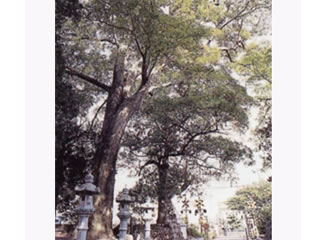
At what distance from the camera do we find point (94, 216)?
10.5ft

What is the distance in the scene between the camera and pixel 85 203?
3199mm

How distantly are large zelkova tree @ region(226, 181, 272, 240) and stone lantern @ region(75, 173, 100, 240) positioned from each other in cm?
122

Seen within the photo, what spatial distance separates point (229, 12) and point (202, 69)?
1.97ft

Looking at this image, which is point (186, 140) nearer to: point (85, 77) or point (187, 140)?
point (187, 140)

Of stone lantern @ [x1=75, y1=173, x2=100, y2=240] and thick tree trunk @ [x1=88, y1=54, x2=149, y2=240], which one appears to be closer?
stone lantern @ [x1=75, y1=173, x2=100, y2=240]

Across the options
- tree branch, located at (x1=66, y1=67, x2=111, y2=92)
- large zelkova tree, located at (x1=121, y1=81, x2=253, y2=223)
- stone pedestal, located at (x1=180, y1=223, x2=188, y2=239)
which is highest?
tree branch, located at (x1=66, y1=67, x2=111, y2=92)

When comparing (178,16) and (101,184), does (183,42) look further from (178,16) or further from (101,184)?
(101,184)

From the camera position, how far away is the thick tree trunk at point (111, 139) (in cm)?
323

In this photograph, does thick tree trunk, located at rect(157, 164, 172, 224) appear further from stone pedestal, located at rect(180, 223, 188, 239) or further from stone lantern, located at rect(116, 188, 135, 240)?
stone lantern, located at rect(116, 188, 135, 240)

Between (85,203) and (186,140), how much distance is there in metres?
1.07

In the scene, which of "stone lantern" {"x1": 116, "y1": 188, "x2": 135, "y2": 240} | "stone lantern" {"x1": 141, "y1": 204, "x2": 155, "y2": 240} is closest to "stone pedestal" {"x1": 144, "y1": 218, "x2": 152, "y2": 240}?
"stone lantern" {"x1": 141, "y1": 204, "x2": 155, "y2": 240}

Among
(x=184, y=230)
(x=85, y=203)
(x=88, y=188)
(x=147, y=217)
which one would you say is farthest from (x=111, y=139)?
(x=184, y=230)

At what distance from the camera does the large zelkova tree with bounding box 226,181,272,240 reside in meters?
3.22
